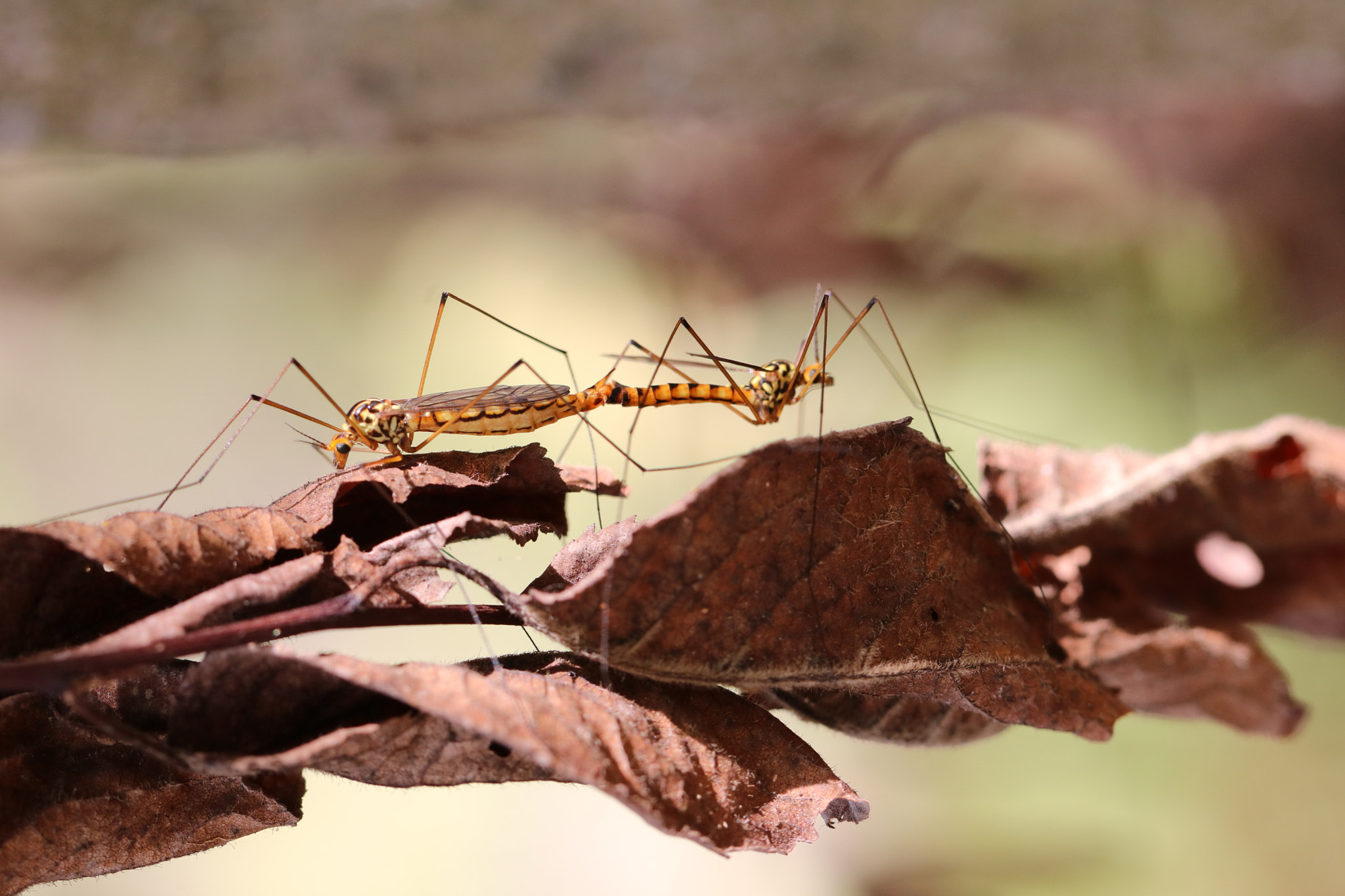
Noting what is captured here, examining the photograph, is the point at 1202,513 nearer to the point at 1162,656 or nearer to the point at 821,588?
the point at 1162,656

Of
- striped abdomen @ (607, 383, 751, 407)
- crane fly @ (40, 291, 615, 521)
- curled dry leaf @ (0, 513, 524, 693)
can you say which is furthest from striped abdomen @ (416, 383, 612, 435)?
curled dry leaf @ (0, 513, 524, 693)

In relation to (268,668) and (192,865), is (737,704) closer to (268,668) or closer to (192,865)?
(268,668)

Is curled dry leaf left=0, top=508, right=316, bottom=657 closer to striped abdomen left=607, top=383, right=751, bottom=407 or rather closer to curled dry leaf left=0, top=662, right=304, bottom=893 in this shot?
curled dry leaf left=0, top=662, right=304, bottom=893

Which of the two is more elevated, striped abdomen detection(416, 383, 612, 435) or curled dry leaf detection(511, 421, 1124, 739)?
striped abdomen detection(416, 383, 612, 435)

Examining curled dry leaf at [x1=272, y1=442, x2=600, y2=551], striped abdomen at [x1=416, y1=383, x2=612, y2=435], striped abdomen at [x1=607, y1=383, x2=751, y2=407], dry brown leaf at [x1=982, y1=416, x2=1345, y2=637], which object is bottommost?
curled dry leaf at [x1=272, y1=442, x2=600, y2=551]

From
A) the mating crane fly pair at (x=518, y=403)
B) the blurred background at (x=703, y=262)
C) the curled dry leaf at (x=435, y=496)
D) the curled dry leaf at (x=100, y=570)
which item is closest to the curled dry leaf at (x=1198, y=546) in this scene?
the mating crane fly pair at (x=518, y=403)

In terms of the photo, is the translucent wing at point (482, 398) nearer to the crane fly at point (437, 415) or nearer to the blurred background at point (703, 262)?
the crane fly at point (437, 415)

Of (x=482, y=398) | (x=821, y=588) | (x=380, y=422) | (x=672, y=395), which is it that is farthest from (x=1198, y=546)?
(x=380, y=422)
